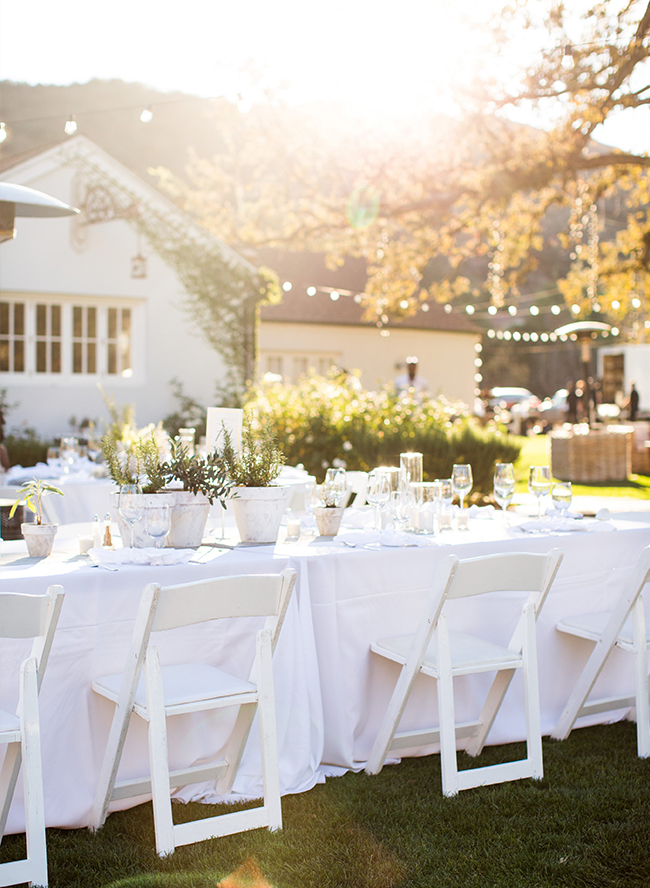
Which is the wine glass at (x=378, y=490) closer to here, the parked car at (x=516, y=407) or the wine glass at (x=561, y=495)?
the wine glass at (x=561, y=495)

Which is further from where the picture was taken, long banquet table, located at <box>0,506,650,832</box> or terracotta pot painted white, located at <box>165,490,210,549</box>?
terracotta pot painted white, located at <box>165,490,210,549</box>

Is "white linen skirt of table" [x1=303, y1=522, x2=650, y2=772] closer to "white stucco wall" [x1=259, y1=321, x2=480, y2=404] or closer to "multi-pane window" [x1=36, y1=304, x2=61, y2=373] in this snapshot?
"multi-pane window" [x1=36, y1=304, x2=61, y2=373]

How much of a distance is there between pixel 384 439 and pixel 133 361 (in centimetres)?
559

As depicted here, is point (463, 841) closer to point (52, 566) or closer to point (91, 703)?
point (91, 703)

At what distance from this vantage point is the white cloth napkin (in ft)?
9.86

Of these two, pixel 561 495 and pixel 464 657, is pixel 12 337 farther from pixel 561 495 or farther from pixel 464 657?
pixel 464 657

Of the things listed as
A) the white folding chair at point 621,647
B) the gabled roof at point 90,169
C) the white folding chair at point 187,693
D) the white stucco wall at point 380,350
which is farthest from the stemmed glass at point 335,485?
the white stucco wall at point 380,350

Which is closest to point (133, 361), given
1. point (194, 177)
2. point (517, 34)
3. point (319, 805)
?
point (194, 177)

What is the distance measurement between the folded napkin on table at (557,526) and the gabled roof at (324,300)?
15.5m

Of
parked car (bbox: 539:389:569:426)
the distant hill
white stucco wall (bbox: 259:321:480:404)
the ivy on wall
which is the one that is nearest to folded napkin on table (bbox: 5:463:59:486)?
the ivy on wall

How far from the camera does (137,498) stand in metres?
3.20

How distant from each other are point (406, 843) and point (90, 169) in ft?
38.9

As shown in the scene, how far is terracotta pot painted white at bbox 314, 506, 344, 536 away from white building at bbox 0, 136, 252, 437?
31.1 feet

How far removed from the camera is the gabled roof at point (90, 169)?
12320 mm
